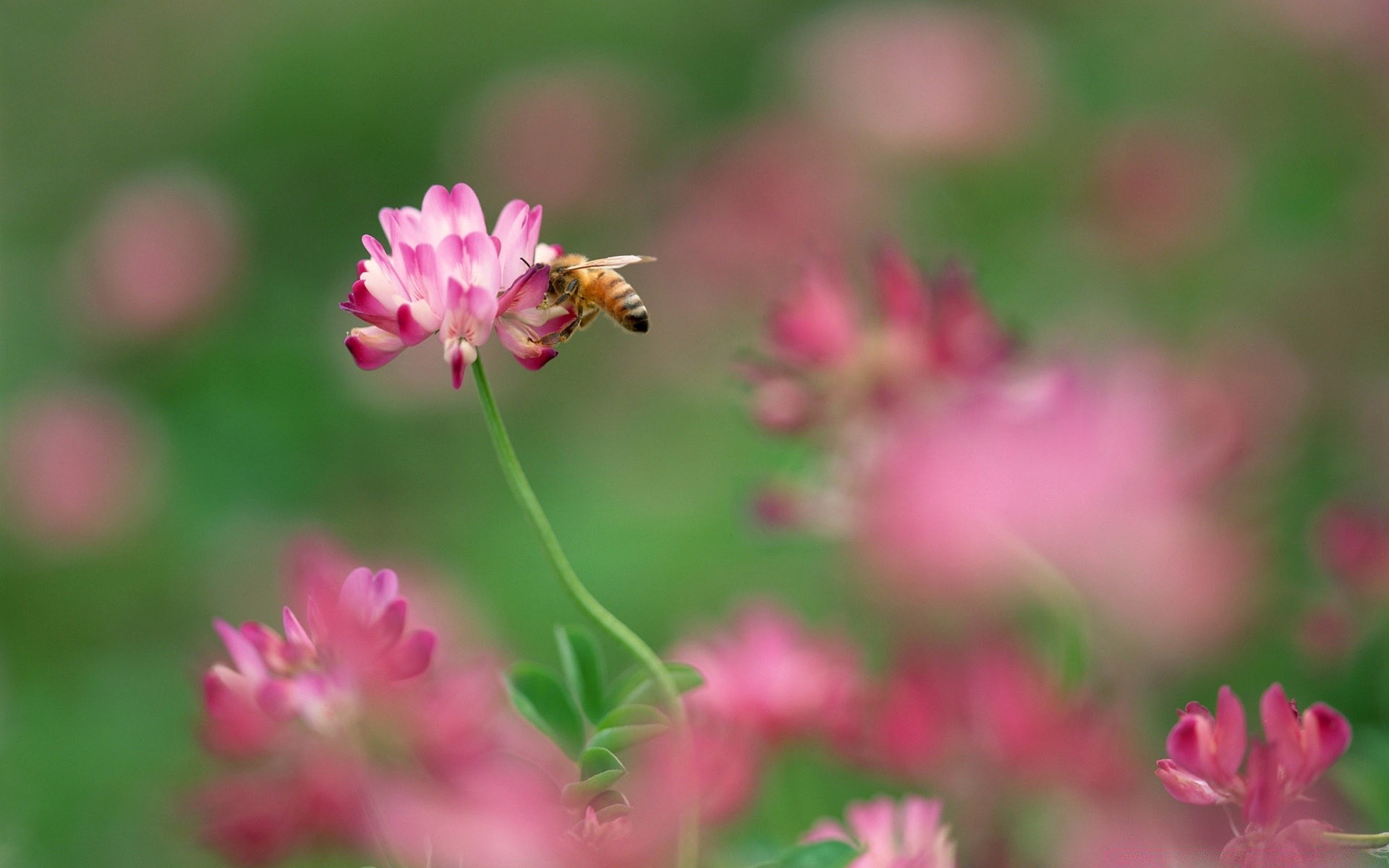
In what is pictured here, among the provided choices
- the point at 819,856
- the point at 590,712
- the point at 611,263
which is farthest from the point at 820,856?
the point at 611,263

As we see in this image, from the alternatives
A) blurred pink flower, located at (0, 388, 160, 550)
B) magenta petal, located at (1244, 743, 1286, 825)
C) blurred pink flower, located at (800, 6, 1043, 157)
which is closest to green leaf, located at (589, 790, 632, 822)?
magenta petal, located at (1244, 743, 1286, 825)

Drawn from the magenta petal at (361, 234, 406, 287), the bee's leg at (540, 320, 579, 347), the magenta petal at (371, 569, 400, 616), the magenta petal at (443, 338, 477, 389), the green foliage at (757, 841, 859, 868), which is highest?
the magenta petal at (361, 234, 406, 287)

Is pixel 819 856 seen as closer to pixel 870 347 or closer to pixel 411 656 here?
pixel 411 656

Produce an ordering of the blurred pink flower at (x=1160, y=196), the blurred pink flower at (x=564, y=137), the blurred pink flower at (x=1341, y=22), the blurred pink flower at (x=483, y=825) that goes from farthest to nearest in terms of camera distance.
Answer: the blurred pink flower at (x=564, y=137), the blurred pink flower at (x=1341, y=22), the blurred pink flower at (x=1160, y=196), the blurred pink flower at (x=483, y=825)

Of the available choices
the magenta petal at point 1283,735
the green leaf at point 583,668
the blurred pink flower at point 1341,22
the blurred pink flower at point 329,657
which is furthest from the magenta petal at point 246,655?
the blurred pink flower at point 1341,22

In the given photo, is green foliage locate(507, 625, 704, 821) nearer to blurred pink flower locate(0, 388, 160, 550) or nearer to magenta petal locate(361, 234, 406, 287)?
magenta petal locate(361, 234, 406, 287)

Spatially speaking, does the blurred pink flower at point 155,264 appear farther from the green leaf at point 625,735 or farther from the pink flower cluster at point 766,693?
the green leaf at point 625,735

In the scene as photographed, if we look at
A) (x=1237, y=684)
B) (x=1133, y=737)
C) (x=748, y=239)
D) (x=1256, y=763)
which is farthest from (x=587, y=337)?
(x=1256, y=763)
